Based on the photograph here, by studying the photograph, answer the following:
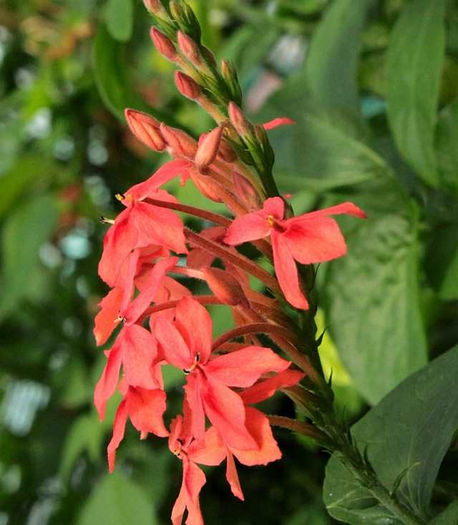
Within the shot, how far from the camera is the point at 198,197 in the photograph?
56cm

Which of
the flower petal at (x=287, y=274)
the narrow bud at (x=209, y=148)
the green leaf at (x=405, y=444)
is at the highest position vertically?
the narrow bud at (x=209, y=148)

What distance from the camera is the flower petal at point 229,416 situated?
250mm

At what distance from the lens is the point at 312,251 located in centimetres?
26

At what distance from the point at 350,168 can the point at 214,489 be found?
420mm

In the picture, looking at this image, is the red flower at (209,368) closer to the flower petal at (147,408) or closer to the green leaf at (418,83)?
the flower petal at (147,408)

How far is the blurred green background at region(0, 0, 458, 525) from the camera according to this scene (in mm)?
501

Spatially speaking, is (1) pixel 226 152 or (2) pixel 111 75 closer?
(1) pixel 226 152

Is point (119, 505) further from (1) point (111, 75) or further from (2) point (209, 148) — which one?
(2) point (209, 148)

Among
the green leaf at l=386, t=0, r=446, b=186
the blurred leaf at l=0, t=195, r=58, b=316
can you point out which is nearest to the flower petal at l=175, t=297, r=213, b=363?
the green leaf at l=386, t=0, r=446, b=186

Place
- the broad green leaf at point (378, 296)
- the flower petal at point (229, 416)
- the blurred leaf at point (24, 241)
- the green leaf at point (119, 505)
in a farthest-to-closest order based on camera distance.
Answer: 1. the blurred leaf at point (24, 241)
2. the green leaf at point (119, 505)
3. the broad green leaf at point (378, 296)
4. the flower petal at point (229, 416)

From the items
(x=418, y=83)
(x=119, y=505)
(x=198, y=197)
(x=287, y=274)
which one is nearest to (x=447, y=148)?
(x=418, y=83)

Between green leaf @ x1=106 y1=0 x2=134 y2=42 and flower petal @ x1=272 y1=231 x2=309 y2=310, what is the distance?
290 millimetres

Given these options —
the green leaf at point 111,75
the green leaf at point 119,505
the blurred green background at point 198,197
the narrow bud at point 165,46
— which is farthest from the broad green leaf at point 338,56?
the green leaf at point 119,505

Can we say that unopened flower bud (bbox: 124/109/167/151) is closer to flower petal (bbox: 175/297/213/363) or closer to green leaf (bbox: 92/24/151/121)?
flower petal (bbox: 175/297/213/363)
